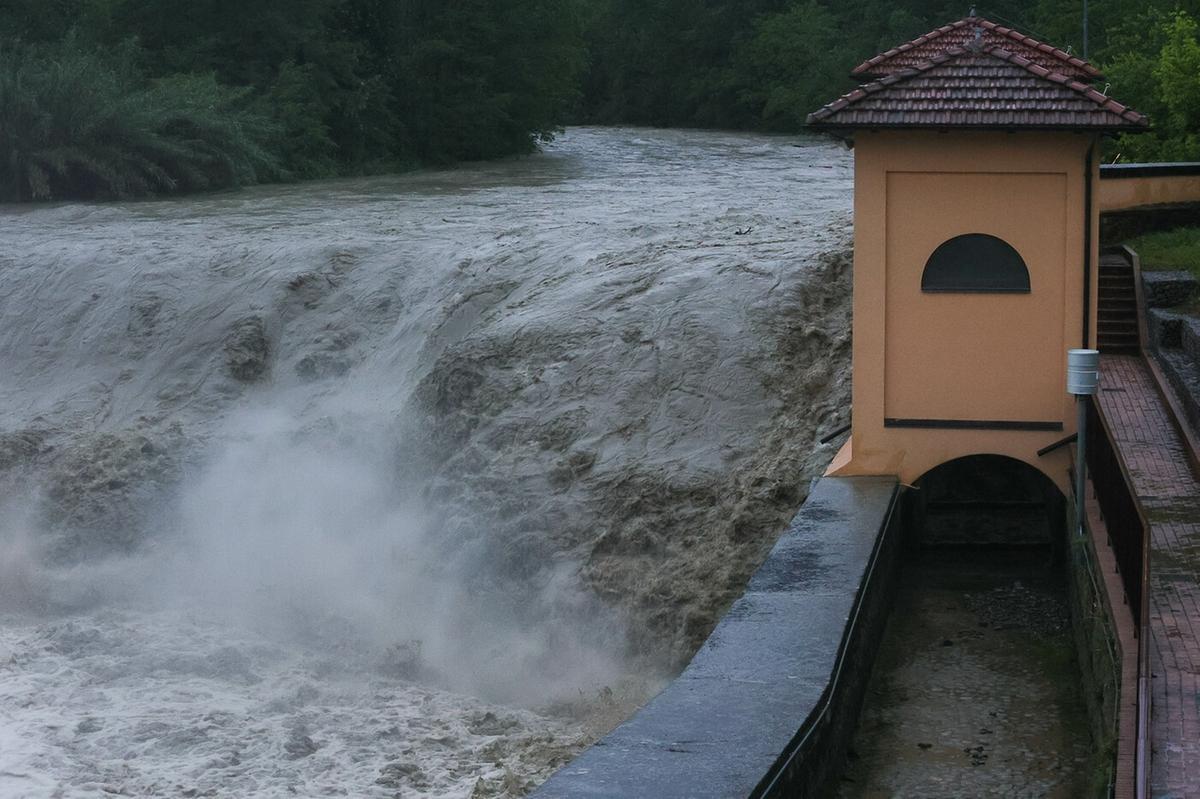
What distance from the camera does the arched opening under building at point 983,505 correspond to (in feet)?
35.0

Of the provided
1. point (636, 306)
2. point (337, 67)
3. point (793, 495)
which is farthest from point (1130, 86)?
point (337, 67)

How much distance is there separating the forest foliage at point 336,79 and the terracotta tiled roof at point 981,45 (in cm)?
1038

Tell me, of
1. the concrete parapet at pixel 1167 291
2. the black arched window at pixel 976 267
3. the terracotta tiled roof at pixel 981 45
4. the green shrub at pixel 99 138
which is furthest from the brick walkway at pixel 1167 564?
the green shrub at pixel 99 138

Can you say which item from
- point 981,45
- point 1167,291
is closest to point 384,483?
point 981,45

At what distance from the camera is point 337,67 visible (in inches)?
1538

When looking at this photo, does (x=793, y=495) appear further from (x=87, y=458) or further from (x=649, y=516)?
(x=87, y=458)

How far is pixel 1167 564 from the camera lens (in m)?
8.13

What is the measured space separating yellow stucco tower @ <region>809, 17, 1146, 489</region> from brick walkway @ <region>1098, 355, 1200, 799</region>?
0.79 m

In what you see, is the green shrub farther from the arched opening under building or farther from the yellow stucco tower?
the arched opening under building

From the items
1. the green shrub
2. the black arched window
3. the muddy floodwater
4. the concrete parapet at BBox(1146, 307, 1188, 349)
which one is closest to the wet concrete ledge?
the muddy floodwater

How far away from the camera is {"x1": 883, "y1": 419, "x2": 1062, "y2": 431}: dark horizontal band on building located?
10.5 metres

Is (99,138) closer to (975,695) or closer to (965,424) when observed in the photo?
(965,424)

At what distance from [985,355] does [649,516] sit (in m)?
3.16

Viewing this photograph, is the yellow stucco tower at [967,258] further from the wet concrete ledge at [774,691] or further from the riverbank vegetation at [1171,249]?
the riverbank vegetation at [1171,249]
